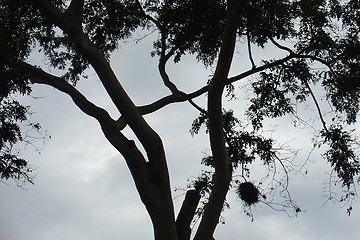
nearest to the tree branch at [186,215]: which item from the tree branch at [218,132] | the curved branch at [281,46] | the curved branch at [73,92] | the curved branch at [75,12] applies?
the tree branch at [218,132]

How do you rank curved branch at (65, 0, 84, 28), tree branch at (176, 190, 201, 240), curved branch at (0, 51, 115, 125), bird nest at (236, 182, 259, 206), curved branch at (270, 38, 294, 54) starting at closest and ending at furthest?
1. tree branch at (176, 190, 201, 240)
2. curved branch at (0, 51, 115, 125)
3. curved branch at (65, 0, 84, 28)
4. bird nest at (236, 182, 259, 206)
5. curved branch at (270, 38, 294, 54)

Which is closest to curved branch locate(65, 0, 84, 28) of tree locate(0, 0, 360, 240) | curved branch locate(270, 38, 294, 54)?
tree locate(0, 0, 360, 240)

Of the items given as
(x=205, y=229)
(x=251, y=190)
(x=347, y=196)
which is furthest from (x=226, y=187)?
(x=347, y=196)

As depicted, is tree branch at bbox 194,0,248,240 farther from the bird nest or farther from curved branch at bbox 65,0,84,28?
curved branch at bbox 65,0,84,28

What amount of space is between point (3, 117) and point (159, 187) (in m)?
4.44

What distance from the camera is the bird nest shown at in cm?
614

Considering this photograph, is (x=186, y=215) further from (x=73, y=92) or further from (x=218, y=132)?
(x=73, y=92)

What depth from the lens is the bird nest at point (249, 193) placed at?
6.14m

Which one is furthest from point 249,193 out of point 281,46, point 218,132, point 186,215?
point 281,46

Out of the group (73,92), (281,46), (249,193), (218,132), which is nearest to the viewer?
(218,132)

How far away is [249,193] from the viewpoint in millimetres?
6148

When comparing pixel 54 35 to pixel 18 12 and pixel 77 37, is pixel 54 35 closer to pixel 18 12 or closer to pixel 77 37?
pixel 18 12

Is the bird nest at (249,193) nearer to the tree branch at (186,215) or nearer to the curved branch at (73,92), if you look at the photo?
the tree branch at (186,215)

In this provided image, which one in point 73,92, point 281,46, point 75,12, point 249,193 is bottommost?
point 73,92
